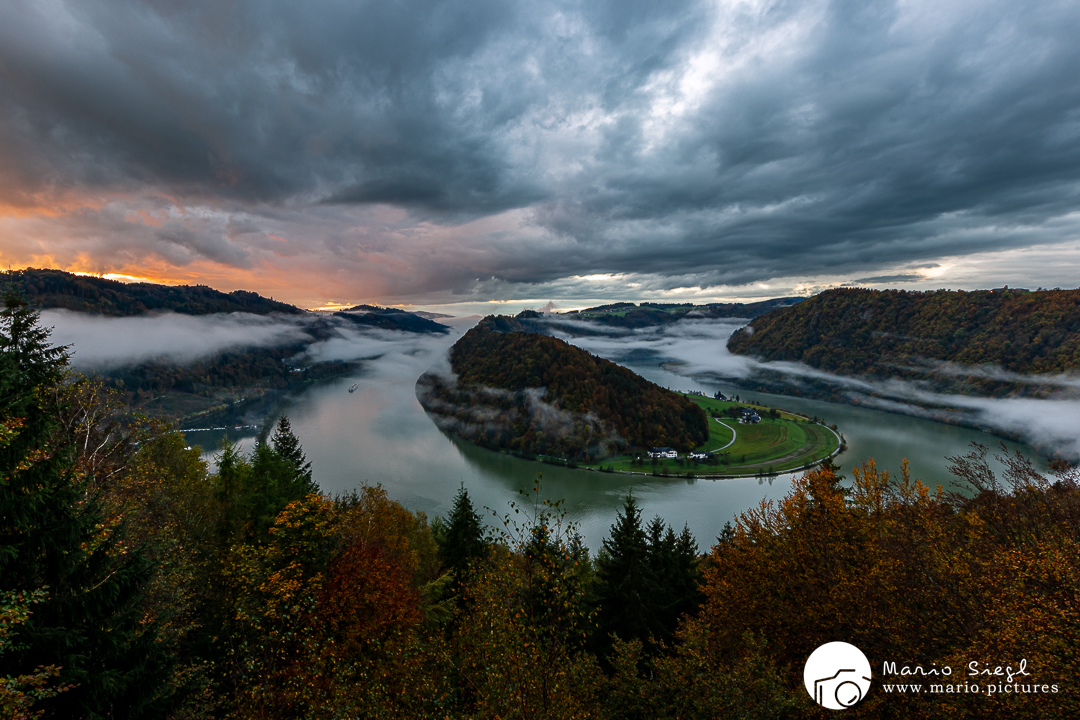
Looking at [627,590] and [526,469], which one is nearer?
[627,590]

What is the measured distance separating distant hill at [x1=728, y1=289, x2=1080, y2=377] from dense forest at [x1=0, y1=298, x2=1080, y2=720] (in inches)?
6103

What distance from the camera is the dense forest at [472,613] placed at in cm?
516

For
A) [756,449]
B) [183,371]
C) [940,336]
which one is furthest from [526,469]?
[940,336]

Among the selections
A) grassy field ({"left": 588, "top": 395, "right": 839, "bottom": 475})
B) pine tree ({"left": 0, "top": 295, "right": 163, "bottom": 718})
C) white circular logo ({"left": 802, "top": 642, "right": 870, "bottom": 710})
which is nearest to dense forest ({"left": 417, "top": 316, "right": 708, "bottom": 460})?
grassy field ({"left": 588, "top": 395, "right": 839, "bottom": 475})

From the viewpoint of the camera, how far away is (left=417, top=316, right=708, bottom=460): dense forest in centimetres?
7244

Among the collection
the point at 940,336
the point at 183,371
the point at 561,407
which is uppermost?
the point at 940,336

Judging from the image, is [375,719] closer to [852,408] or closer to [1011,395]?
[852,408]

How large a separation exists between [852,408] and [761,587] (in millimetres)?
138062

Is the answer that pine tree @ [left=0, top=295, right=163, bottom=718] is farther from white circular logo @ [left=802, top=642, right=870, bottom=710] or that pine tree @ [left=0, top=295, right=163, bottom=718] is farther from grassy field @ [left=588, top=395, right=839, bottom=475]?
grassy field @ [left=588, top=395, right=839, bottom=475]

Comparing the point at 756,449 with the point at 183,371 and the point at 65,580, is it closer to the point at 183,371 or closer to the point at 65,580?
the point at 65,580

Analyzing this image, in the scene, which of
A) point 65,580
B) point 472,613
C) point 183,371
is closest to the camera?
point 65,580

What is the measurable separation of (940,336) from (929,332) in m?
3.69

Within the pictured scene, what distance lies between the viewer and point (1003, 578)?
5.95m

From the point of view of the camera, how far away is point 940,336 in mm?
141125
